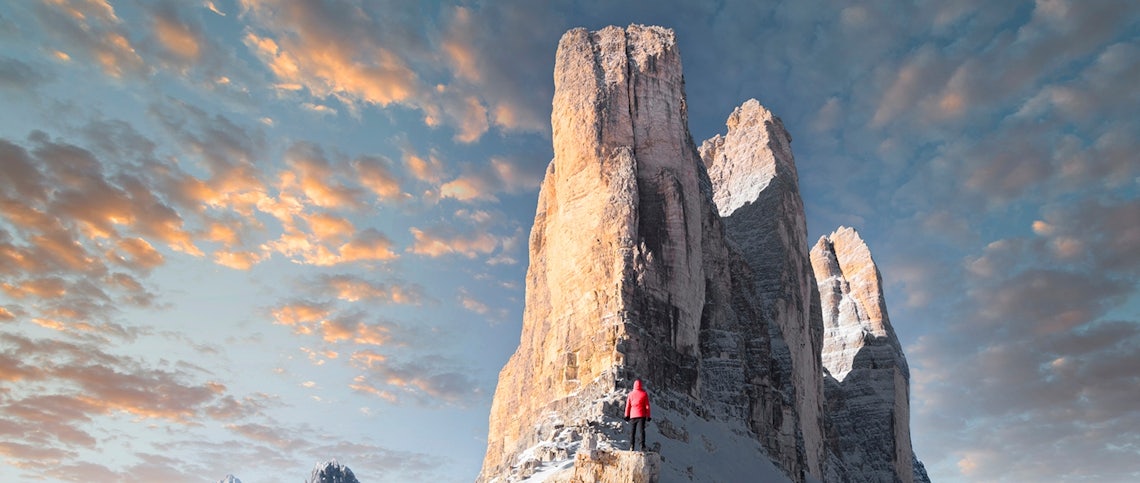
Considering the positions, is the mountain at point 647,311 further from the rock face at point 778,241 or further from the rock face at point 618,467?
the rock face at point 618,467

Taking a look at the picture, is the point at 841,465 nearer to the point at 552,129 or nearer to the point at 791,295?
the point at 791,295

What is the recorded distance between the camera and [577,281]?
5912 cm

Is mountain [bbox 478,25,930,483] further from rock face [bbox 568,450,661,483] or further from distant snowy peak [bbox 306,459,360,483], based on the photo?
distant snowy peak [bbox 306,459,360,483]

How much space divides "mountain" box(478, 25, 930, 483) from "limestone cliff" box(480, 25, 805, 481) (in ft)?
0.38

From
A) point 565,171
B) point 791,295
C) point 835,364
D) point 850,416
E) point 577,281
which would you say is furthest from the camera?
point 835,364

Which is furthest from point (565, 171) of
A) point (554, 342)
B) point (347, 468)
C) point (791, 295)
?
point (347, 468)

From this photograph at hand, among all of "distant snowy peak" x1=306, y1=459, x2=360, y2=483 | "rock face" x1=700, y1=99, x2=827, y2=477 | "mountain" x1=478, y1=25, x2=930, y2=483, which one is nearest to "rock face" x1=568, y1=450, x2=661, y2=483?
"mountain" x1=478, y1=25, x2=930, y2=483

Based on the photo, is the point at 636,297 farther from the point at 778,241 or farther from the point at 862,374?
the point at 862,374

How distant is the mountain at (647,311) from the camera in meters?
53.0

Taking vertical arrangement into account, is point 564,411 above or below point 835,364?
below

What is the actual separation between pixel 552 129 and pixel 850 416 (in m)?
53.0

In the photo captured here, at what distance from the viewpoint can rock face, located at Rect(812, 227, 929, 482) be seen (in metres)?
94.8

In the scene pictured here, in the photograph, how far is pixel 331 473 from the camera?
158 meters

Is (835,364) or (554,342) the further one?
(835,364)
